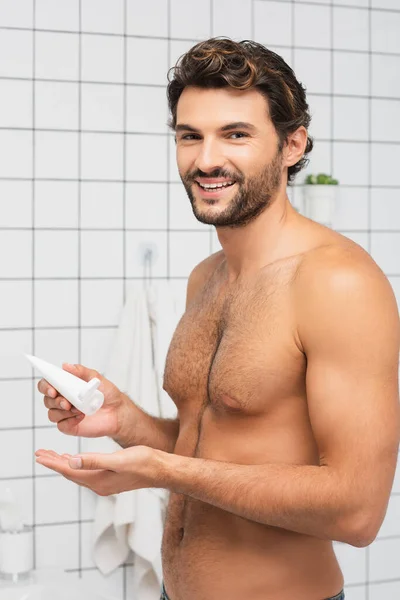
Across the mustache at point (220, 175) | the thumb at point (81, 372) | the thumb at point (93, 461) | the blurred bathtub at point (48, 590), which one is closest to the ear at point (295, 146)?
the mustache at point (220, 175)

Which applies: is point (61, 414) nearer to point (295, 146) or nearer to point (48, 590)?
point (295, 146)

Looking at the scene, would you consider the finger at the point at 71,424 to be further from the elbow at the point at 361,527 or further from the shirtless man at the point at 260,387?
the elbow at the point at 361,527

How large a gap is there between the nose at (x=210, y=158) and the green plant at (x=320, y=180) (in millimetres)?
1043

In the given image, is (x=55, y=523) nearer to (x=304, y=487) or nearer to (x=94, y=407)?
(x=94, y=407)

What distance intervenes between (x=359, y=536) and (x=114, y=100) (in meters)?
1.41

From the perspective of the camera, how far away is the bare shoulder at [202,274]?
167cm

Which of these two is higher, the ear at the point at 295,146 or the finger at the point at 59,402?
the ear at the point at 295,146

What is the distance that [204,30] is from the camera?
231cm

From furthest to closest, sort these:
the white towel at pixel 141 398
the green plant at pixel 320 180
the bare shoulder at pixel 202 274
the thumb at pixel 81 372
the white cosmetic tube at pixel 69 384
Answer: the green plant at pixel 320 180 → the white towel at pixel 141 398 → the bare shoulder at pixel 202 274 → the thumb at pixel 81 372 → the white cosmetic tube at pixel 69 384

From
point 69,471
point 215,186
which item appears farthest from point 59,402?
point 215,186

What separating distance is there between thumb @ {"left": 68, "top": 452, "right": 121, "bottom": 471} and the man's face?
1.39ft

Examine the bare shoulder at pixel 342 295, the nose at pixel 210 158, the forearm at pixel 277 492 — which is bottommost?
the forearm at pixel 277 492

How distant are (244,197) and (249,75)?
20cm

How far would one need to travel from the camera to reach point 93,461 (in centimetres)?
116
